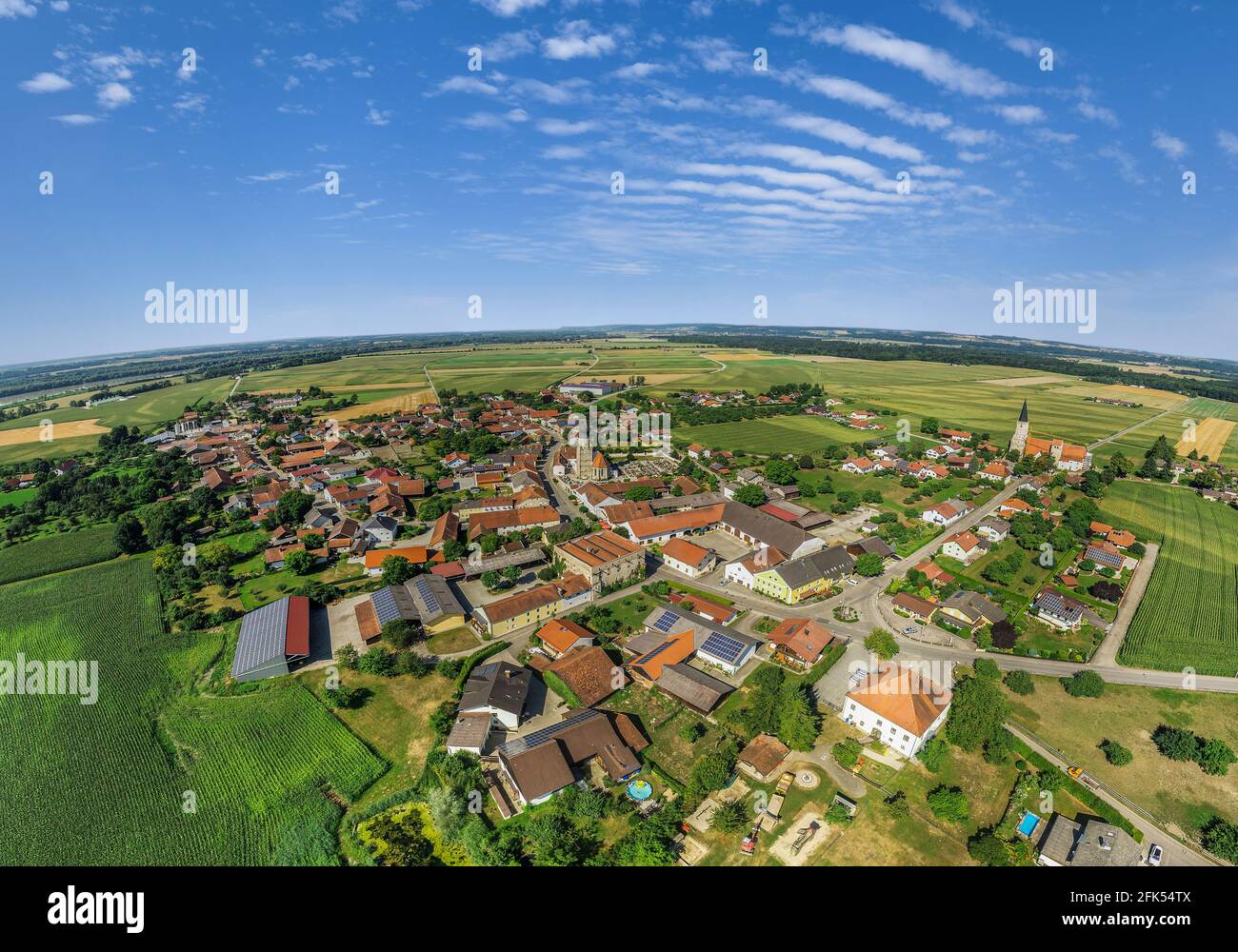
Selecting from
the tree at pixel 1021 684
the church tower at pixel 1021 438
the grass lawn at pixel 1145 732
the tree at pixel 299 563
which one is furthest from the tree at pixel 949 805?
the church tower at pixel 1021 438

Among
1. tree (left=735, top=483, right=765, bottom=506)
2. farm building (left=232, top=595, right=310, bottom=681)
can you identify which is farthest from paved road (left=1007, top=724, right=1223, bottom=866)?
farm building (left=232, top=595, right=310, bottom=681)

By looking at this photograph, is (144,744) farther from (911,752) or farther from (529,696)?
(911,752)

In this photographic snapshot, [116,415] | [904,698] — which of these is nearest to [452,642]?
[904,698]

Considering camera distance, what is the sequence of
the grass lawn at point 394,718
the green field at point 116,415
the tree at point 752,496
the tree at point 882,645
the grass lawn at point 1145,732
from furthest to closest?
the green field at point 116,415 → the tree at point 752,496 → the tree at point 882,645 → the grass lawn at point 394,718 → the grass lawn at point 1145,732

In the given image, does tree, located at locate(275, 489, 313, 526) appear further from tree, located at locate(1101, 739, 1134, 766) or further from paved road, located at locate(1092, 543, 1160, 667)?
paved road, located at locate(1092, 543, 1160, 667)

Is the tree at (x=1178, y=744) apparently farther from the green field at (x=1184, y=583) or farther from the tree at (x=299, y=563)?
the tree at (x=299, y=563)

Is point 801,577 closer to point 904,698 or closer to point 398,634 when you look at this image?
point 904,698
